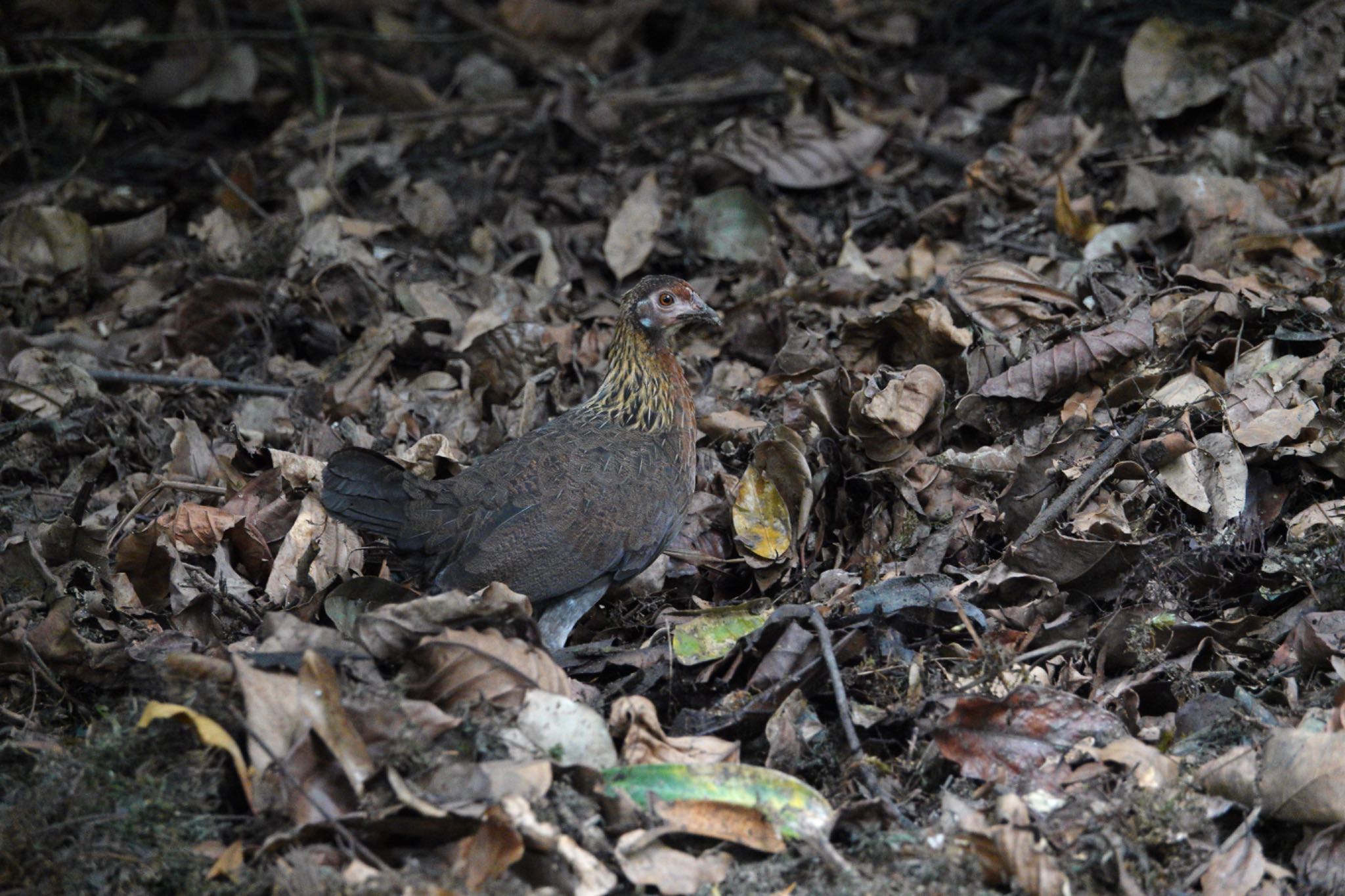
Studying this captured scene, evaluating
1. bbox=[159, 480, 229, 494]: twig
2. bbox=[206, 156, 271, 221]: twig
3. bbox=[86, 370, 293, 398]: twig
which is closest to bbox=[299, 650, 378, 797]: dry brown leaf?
bbox=[159, 480, 229, 494]: twig

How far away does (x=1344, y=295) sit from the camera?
5258mm

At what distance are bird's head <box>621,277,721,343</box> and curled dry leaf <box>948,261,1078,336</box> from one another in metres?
1.26

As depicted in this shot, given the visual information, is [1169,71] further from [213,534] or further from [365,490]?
[213,534]

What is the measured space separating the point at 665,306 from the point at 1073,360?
174 centimetres

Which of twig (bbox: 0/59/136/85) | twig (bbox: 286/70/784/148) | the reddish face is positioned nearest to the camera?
the reddish face

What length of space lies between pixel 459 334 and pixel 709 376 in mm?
1321

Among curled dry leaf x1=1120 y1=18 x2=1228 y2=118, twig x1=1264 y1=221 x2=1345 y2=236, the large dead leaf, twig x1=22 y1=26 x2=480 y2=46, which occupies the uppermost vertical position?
twig x1=22 y1=26 x2=480 y2=46

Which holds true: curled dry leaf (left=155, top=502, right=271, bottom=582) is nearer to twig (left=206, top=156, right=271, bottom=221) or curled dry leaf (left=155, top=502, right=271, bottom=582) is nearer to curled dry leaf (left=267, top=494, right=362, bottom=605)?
curled dry leaf (left=267, top=494, right=362, bottom=605)

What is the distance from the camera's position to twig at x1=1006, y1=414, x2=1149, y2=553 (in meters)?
4.41

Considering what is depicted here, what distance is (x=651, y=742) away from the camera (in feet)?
12.0

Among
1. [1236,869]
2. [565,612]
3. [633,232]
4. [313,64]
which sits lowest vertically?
[565,612]

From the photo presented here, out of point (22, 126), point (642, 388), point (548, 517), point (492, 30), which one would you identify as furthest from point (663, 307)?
point (22, 126)

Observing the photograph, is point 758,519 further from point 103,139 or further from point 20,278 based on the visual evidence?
point 103,139

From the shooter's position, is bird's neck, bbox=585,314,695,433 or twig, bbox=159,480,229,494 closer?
twig, bbox=159,480,229,494
